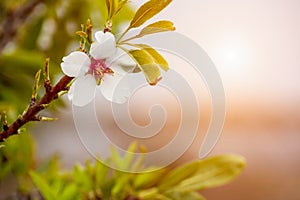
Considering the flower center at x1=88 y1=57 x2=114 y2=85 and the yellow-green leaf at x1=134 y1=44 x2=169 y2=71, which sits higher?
the yellow-green leaf at x1=134 y1=44 x2=169 y2=71

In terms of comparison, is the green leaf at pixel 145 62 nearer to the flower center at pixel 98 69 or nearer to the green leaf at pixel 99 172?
the flower center at pixel 98 69

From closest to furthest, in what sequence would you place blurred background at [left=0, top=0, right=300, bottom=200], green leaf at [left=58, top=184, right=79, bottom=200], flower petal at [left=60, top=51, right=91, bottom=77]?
flower petal at [left=60, top=51, right=91, bottom=77] → green leaf at [left=58, top=184, right=79, bottom=200] → blurred background at [left=0, top=0, right=300, bottom=200]

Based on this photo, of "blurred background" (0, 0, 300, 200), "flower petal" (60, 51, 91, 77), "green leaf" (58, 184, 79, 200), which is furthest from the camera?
"blurred background" (0, 0, 300, 200)

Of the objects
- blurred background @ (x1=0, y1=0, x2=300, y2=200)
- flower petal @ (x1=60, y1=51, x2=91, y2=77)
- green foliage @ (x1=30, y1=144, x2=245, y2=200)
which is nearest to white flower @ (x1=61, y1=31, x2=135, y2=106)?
flower petal @ (x1=60, y1=51, x2=91, y2=77)

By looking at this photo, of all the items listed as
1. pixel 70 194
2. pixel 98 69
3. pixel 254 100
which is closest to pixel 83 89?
pixel 98 69

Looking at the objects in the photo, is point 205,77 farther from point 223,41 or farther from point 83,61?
point 223,41

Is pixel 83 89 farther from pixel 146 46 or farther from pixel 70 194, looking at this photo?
pixel 70 194

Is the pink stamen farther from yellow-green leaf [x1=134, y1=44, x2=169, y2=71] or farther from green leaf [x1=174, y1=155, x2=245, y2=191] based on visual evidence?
green leaf [x1=174, y1=155, x2=245, y2=191]

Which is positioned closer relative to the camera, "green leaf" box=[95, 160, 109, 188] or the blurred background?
"green leaf" box=[95, 160, 109, 188]
